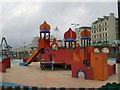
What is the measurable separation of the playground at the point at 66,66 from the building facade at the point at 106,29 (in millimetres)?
37880

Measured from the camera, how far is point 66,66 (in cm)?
1744

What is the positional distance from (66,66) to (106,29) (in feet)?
140

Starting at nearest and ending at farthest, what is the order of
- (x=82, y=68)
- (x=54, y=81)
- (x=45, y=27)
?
(x=54, y=81), (x=82, y=68), (x=45, y=27)

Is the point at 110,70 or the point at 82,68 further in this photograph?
the point at 110,70

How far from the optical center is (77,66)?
12.1m

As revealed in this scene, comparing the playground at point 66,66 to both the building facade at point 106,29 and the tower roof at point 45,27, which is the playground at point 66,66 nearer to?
the tower roof at point 45,27

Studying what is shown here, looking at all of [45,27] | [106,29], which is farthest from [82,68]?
[106,29]

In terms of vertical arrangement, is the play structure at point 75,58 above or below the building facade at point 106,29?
below

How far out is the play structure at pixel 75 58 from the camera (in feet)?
36.9

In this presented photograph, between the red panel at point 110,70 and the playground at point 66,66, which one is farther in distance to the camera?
the red panel at point 110,70

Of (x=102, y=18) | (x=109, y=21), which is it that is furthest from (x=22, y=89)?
(x=102, y=18)

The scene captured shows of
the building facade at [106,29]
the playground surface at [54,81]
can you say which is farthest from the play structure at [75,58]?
the building facade at [106,29]

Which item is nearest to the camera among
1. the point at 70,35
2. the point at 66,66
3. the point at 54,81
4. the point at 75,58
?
the point at 54,81

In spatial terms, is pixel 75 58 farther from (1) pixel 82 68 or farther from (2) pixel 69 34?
(2) pixel 69 34
